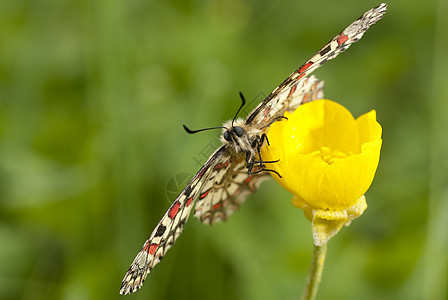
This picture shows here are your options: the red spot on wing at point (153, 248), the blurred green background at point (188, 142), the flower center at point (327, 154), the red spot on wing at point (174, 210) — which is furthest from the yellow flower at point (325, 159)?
the blurred green background at point (188, 142)

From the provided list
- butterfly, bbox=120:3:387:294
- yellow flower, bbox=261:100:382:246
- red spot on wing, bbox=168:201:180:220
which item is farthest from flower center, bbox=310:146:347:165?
red spot on wing, bbox=168:201:180:220

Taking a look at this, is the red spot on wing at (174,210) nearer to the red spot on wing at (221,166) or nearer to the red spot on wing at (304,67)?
the red spot on wing at (221,166)

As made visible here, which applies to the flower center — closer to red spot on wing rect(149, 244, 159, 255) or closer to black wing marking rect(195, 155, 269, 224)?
black wing marking rect(195, 155, 269, 224)

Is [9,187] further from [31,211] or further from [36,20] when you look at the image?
[36,20]

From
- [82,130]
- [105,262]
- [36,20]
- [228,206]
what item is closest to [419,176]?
[228,206]

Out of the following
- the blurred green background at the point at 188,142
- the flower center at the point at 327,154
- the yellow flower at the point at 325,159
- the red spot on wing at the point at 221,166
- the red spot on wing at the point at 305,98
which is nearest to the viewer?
the yellow flower at the point at 325,159

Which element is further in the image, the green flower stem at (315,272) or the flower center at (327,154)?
the flower center at (327,154)

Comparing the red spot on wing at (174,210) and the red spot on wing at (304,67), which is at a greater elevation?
the red spot on wing at (304,67)

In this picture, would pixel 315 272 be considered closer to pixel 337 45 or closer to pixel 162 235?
→ pixel 162 235
